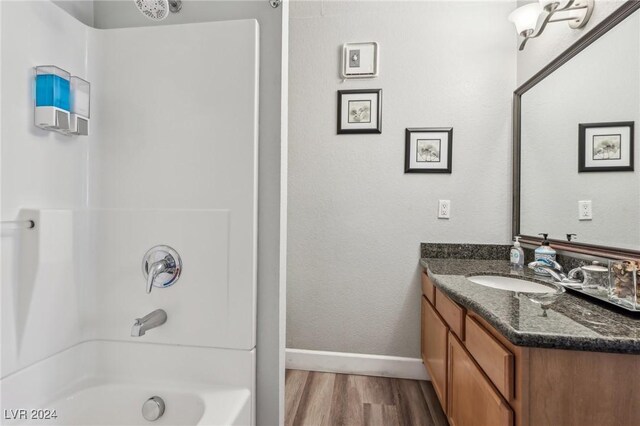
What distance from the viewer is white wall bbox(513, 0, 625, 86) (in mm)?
1412

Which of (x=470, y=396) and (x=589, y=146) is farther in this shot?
(x=589, y=146)

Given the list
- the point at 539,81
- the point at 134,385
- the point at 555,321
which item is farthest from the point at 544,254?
the point at 134,385

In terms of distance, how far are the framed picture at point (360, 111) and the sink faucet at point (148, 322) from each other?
1671mm

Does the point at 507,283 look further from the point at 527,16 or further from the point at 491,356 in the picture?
the point at 527,16

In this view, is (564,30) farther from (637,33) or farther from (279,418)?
(279,418)

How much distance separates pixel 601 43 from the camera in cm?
141

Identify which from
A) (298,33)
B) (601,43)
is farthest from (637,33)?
(298,33)

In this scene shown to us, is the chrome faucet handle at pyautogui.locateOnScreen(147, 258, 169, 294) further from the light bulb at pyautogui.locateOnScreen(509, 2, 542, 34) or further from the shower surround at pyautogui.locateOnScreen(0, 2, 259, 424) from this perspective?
the light bulb at pyautogui.locateOnScreen(509, 2, 542, 34)

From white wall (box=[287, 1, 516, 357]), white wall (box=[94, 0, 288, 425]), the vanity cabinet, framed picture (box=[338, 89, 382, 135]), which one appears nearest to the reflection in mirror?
white wall (box=[287, 1, 516, 357])

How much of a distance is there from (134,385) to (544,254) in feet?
6.54

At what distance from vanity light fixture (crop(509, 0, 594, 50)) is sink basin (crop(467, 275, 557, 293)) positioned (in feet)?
4.26

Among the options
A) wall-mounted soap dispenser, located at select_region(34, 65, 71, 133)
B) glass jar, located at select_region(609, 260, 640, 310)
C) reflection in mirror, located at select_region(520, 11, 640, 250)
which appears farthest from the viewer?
reflection in mirror, located at select_region(520, 11, 640, 250)

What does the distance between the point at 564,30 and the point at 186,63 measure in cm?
193

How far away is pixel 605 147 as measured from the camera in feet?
4.54
